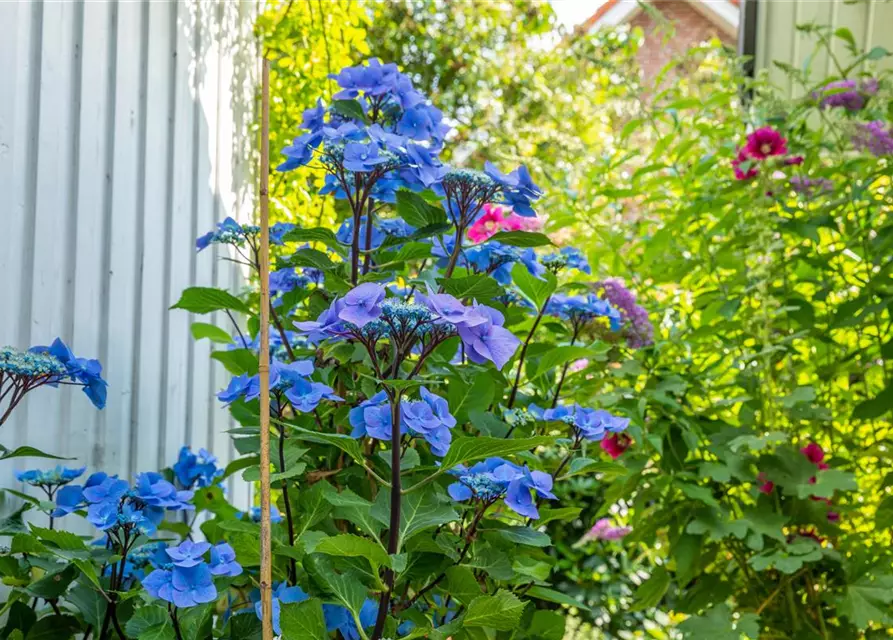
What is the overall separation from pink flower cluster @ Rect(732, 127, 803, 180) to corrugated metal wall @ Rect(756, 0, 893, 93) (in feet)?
4.98

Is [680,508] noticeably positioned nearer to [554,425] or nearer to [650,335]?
[650,335]

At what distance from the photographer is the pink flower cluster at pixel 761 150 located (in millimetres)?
2195

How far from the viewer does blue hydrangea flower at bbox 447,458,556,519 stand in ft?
3.28

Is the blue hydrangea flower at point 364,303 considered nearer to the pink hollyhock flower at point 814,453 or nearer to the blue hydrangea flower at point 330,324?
the blue hydrangea flower at point 330,324

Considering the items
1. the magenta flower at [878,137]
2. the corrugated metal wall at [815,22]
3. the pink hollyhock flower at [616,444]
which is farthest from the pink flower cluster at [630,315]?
the corrugated metal wall at [815,22]

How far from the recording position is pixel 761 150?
220 cm

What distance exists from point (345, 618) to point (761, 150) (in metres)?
1.63

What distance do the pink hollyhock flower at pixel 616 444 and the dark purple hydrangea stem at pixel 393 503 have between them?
1.20 m

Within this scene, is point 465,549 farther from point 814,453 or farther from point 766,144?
point 766,144

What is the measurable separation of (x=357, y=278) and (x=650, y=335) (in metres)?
0.98

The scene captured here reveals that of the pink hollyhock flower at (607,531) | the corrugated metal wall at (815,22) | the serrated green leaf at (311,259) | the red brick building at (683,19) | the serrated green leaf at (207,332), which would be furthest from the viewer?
the red brick building at (683,19)

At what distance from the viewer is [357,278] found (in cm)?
128

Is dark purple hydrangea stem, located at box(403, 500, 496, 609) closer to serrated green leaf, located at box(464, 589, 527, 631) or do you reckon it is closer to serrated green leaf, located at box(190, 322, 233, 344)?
serrated green leaf, located at box(464, 589, 527, 631)

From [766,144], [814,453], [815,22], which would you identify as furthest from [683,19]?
[814,453]
